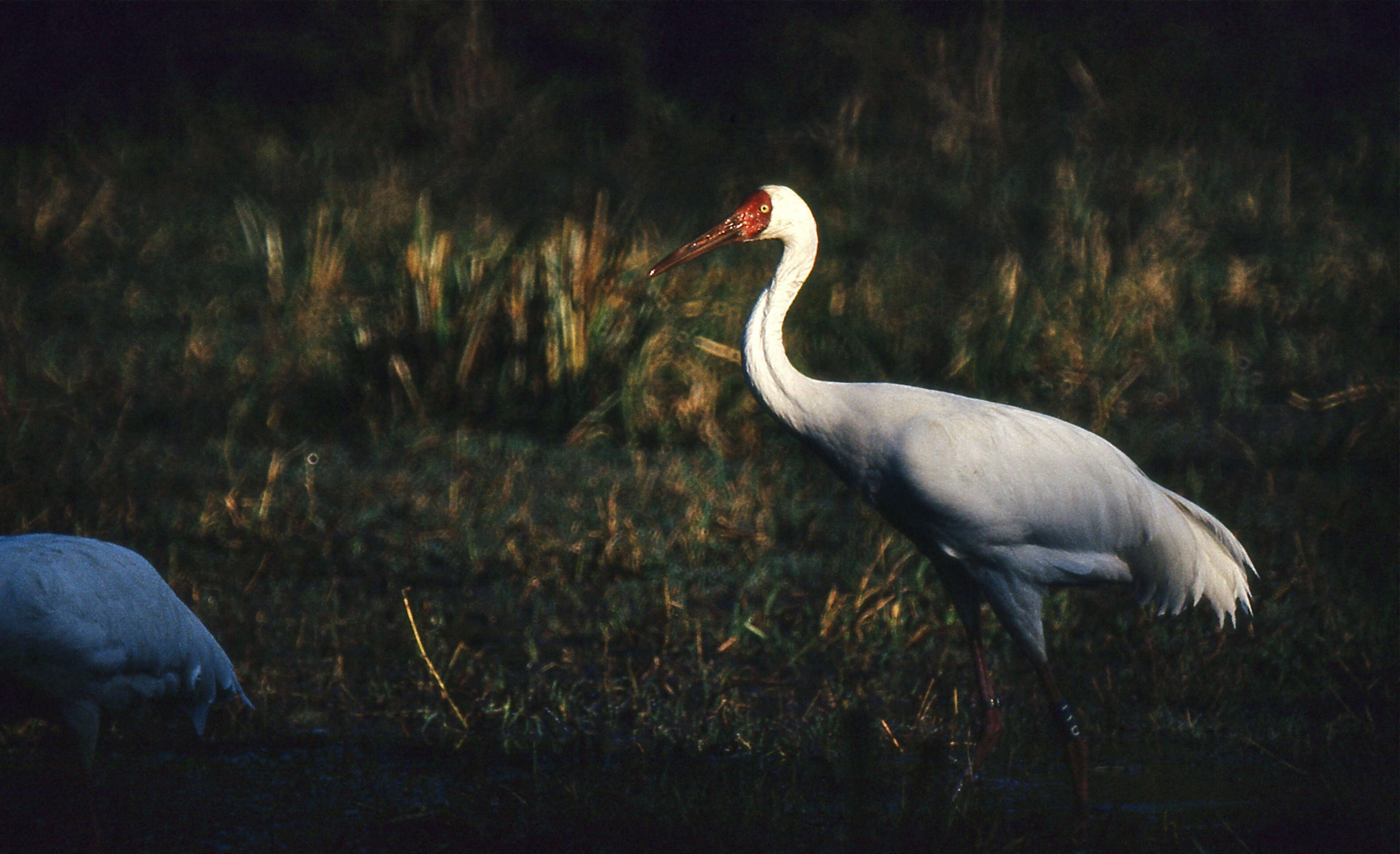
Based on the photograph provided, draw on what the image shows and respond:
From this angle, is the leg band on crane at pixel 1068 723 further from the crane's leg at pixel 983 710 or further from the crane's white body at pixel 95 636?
the crane's white body at pixel 95 636

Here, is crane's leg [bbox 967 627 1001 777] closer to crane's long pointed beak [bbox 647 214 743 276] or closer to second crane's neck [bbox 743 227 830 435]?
second crane's neck [bbox 743 227 830 435]

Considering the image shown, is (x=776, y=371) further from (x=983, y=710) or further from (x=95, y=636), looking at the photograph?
(x=95, y=636)

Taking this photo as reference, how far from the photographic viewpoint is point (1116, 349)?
23.0ft

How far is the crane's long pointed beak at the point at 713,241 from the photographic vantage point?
14.2ft

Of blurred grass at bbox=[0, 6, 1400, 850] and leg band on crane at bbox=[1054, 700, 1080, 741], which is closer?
leg band on crane at bbox=[1054, 700, 1080, 741]

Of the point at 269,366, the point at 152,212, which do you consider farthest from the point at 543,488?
the point at 152,212

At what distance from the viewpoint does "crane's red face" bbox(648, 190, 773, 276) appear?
429 centimetres

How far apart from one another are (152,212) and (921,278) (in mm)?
4432

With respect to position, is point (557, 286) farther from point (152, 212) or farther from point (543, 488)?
point (152, 212)

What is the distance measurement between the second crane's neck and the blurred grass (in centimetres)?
79

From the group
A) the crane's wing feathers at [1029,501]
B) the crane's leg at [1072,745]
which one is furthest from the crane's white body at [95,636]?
the crane's leg at [1072,745]

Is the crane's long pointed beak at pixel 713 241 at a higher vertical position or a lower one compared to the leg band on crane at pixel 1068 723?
higher

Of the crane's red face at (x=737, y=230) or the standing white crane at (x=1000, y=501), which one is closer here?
the standing white crane at (x=1000, y=501)

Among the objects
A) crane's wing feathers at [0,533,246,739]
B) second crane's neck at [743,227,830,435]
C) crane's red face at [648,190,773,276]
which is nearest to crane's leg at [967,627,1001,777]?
second crane's neck at [743,227,830,435]
